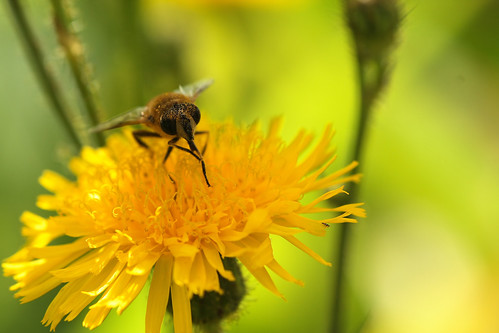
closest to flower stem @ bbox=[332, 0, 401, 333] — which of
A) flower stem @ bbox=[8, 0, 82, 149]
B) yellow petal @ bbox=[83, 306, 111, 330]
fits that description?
yellow petal @ bbox=[83, 306, 111, 330]

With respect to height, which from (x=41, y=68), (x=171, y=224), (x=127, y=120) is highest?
(x=41, y=68)

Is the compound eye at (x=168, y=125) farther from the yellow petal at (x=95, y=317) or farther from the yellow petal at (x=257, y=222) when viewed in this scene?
the yellow petal at (x=95, y=317)

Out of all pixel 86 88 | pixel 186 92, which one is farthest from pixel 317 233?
pixel 86 88

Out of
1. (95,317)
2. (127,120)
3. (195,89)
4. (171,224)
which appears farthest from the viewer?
(195,89)

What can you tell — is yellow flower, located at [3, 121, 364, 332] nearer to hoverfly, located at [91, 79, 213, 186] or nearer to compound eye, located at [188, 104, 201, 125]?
hoverfly, located at [91, 79, 213, 186]

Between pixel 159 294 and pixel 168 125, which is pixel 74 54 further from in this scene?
pixel 159 294

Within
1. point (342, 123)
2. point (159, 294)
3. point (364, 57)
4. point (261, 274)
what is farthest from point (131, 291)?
point (342, 123)

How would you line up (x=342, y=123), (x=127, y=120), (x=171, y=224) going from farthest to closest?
(x=342, y=123)
(x=127, y=120)
(x=171, y=224)
